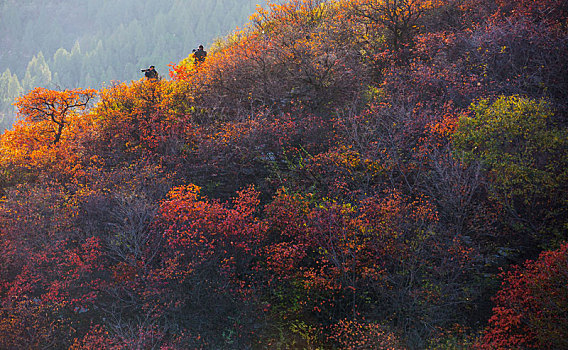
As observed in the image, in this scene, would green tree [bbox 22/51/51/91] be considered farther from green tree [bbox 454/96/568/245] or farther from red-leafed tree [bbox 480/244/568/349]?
red-leafed tree [bbox 480/244/568/349]

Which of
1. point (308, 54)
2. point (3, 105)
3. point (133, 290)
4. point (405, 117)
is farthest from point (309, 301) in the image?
point (3, 105)

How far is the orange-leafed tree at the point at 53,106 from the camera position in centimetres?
2142

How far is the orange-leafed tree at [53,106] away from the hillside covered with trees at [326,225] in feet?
13.2

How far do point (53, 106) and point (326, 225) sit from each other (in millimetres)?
19319

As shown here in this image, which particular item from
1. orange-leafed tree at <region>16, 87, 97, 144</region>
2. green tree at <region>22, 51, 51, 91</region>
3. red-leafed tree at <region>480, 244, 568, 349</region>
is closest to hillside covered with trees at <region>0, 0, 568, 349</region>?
red-leafed tree at <region>480, 244, 568, 349</region>

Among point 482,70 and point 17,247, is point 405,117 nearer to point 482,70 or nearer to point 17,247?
point 482,70

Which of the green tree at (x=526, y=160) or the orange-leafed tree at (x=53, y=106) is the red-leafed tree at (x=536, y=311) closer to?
the green tree at (x=526, y=160)

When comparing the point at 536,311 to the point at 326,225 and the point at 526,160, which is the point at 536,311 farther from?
the point at 326,225

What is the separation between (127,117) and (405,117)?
15240 mm

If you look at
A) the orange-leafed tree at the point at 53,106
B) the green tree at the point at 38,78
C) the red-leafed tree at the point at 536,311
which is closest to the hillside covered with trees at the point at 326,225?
the red-leafed tree at the point at 536,311

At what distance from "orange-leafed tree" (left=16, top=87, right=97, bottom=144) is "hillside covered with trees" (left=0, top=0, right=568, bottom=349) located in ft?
13.2

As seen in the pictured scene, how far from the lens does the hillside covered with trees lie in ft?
38.0

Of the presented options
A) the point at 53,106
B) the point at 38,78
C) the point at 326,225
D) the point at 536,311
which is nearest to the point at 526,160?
the point at 536,311

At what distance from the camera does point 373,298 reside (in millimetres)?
12820
